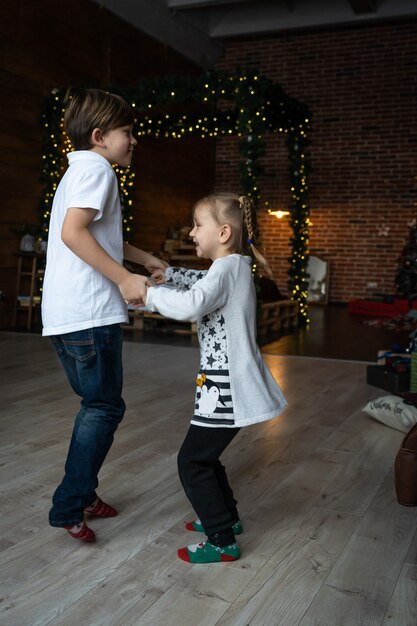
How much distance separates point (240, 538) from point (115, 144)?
1.27 m

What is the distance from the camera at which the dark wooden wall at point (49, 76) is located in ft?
23.4

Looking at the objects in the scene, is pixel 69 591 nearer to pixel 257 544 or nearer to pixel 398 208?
pixel 257 544

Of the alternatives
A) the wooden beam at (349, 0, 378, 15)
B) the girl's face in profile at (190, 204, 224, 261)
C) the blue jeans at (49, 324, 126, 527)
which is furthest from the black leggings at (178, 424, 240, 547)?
the wooden beam at (349, 0, 378, 15)

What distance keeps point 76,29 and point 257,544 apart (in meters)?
7.33

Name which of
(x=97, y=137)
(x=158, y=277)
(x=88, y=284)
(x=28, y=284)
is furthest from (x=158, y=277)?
(x=28, y=284)

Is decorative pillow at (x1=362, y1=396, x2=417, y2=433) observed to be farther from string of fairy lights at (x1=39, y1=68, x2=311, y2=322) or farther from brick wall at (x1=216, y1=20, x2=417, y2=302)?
brick wall at (x1=216, y1=20, x2=417, y2=302)

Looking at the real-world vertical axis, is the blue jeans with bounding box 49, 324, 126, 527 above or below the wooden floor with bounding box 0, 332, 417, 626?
above

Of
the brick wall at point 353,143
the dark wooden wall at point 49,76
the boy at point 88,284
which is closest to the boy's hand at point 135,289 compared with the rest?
the boy at point 88,284

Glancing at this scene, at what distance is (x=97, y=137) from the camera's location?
2.02 meters

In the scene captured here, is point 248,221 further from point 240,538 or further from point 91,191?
point 240,538

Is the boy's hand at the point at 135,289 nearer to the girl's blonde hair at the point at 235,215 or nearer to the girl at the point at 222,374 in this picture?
the girl at the point at 222,374

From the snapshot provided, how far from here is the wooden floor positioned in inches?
68.5


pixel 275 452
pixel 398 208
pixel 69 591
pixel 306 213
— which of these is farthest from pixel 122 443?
pixel 398 208

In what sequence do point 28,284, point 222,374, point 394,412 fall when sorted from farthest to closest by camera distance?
point 28,284
point 394,412
point 222,374
